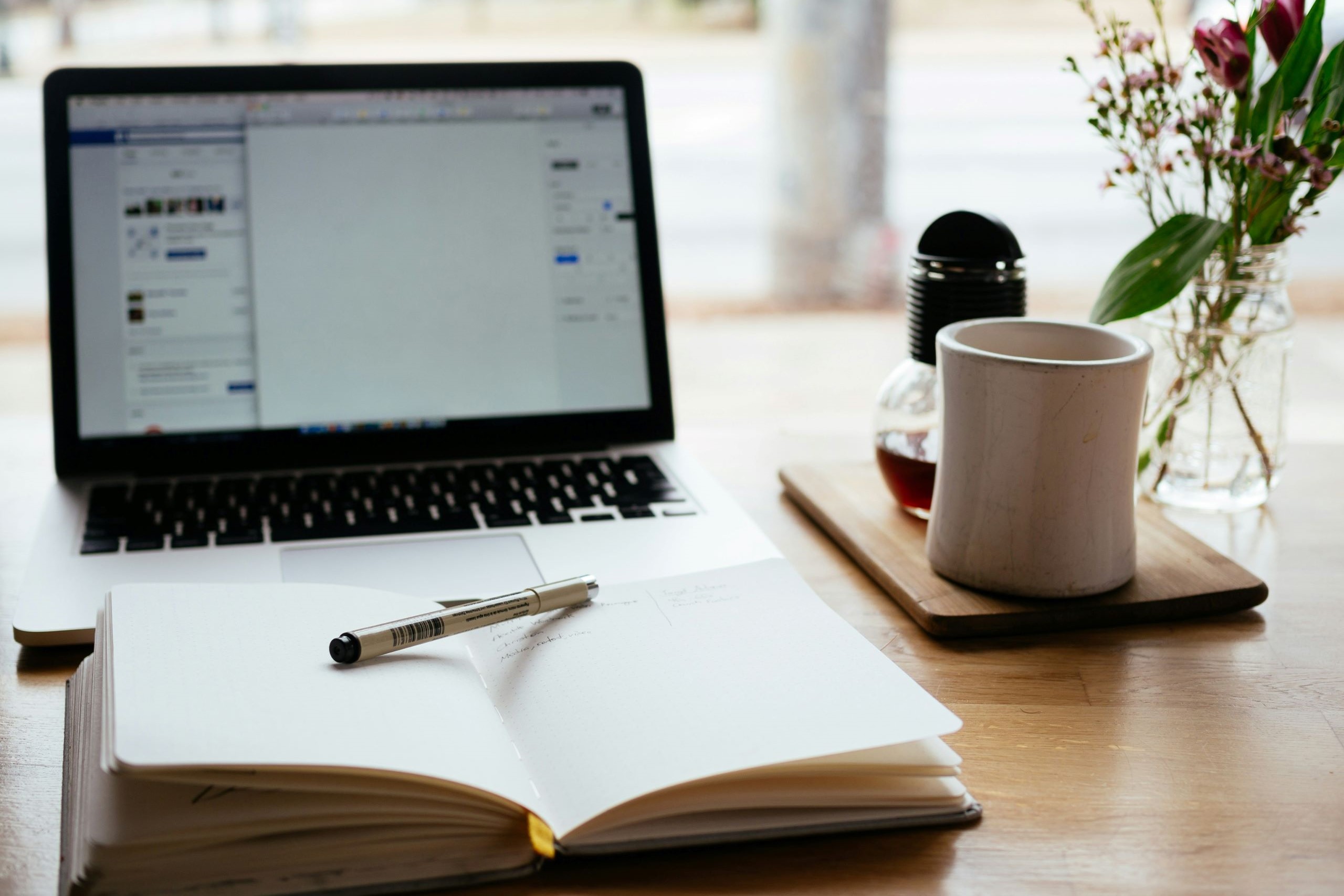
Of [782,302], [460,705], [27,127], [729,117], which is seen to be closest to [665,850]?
[460,705]

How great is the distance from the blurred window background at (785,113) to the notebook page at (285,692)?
3696 millimetres

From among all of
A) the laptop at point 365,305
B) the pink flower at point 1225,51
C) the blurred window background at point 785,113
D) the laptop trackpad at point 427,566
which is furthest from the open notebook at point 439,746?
the blurred window background at point 785,113

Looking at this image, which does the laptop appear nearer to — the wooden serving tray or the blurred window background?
the wooden serving tray

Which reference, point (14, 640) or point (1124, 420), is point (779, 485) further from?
point (14, 640)

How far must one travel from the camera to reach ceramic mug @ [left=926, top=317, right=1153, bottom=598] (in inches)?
26.0

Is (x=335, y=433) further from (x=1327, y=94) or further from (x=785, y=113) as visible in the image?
(x=785, y=113)

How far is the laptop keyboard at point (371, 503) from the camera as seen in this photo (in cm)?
80

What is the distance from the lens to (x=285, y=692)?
0.50 meters

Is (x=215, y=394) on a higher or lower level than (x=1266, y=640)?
higher

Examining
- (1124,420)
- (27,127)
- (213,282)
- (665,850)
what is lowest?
(665,850)

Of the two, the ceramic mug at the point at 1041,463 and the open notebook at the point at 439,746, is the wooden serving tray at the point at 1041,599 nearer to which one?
the ceramic mug at the point at 1041,463

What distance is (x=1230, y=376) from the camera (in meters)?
0.87

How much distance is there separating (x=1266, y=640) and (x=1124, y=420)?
167 mm

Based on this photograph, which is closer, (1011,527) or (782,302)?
(1011,527)
